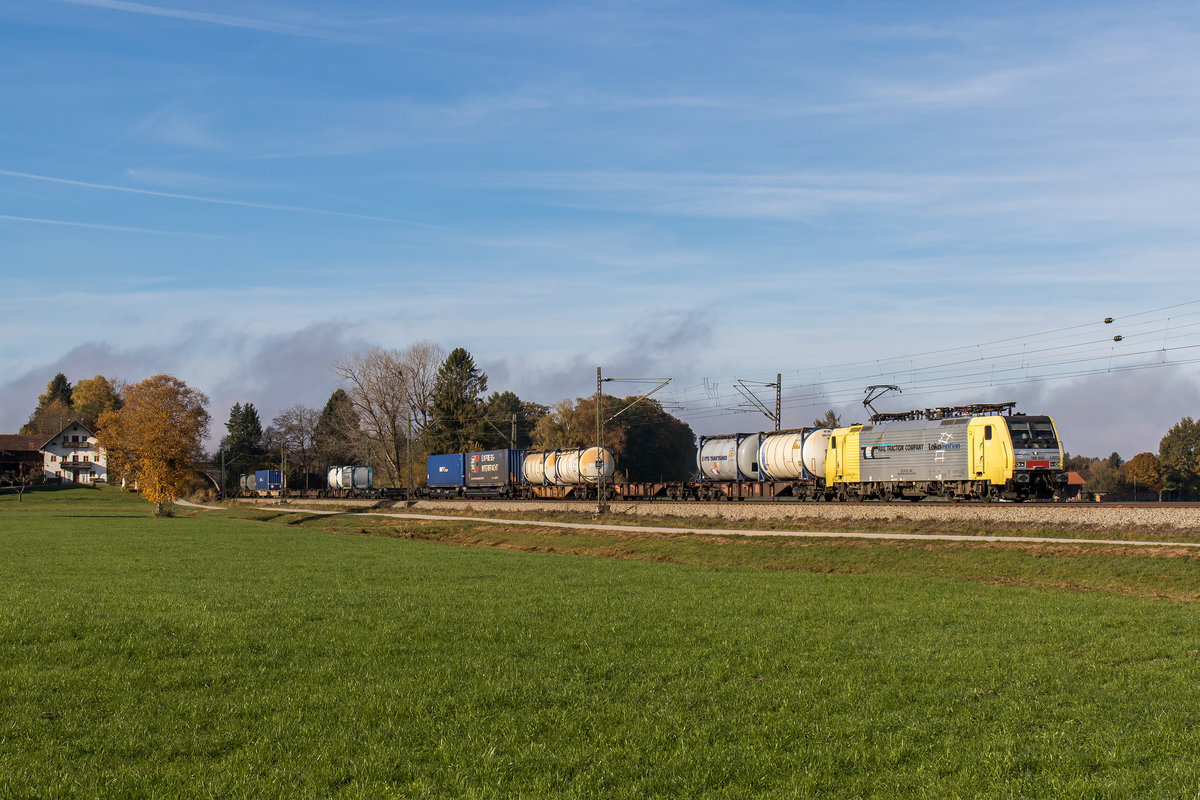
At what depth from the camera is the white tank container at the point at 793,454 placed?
168ft

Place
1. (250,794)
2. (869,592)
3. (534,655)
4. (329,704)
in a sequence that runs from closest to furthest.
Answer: (250,794) → (329,704) → (534,655) → (869,592)

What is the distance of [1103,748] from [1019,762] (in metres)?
1.04

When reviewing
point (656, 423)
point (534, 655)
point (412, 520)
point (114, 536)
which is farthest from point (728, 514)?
point (656, 423)

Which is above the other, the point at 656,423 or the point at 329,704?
the point at 656,423

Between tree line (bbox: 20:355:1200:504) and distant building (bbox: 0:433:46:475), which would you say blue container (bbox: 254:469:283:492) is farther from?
distant building (bbox: 0:433:46:475)

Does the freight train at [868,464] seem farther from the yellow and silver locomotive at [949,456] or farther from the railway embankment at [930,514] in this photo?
the railway embankment at [930,514]

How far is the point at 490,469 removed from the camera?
80250 mm

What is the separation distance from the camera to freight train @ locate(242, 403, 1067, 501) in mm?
40375

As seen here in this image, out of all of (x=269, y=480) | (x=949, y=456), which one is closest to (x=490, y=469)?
(x=949, y=456)

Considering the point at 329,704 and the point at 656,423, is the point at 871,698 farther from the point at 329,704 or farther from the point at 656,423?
the point at 656,423

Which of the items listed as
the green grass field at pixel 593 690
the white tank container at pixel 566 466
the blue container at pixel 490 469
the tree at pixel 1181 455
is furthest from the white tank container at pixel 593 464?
the tree at pixel 1181 455

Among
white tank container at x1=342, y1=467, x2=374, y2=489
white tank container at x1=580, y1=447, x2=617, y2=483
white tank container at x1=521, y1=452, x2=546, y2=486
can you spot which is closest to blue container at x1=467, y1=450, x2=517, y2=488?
white tank container at x1=521, y1=452, x2=546, y2=486

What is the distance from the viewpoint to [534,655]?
549 inches

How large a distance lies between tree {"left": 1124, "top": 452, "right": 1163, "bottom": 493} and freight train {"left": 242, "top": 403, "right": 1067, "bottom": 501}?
241 ft
